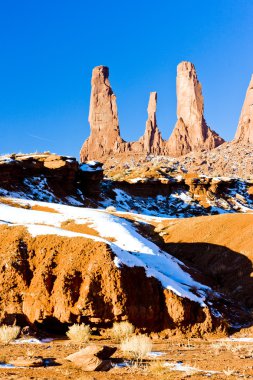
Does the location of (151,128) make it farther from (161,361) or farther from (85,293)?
(161,361)

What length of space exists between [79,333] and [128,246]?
819 centimetres

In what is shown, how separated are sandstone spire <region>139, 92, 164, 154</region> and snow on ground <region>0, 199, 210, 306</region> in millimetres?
130242

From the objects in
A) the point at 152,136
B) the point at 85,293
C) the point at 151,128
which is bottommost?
the point at 85,293

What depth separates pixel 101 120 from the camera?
566 feet

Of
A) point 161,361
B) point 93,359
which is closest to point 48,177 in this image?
point 161,361

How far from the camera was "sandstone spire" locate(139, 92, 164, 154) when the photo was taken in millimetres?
162000

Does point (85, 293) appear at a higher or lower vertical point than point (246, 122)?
lower

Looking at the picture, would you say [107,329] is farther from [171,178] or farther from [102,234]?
[171,178]

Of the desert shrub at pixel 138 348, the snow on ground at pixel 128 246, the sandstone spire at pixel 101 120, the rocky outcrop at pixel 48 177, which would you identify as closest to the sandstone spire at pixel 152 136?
the sandstone spire at pixel 101 120

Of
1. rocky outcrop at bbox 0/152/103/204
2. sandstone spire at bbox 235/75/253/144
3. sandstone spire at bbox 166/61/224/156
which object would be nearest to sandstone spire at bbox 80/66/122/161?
sandstone spire at bbox 166/61/224/156

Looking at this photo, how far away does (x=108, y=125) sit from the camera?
171 metres

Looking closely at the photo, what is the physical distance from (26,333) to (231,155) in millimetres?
124272

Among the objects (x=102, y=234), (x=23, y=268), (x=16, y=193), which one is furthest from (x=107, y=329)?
(x=16, y=193)

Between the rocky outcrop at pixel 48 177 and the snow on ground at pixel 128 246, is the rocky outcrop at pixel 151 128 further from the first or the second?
the snow on ground at pixel 128 246
